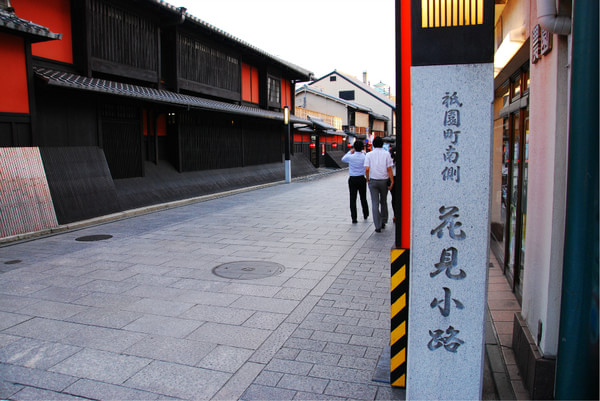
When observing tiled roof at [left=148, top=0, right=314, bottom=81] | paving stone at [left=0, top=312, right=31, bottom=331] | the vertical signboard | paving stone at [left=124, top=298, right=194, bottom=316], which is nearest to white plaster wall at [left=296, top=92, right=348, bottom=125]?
tiled roof at [left=148, top=0, right=314, bottom=81]

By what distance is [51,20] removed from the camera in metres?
12.0

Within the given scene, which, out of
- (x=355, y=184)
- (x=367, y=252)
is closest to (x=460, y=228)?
(x=367, y=252)

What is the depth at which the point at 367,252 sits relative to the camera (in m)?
8.30

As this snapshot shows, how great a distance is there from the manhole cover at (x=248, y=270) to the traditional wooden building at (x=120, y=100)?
5492 millimetres

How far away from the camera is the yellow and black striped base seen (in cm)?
344

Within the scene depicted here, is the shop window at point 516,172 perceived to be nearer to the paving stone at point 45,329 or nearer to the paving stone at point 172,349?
the paving stone at point 172,349

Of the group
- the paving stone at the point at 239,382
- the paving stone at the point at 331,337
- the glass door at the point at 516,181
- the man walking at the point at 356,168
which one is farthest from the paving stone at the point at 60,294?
the man walking at the point at 356,168

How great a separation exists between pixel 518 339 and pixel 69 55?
13.0m

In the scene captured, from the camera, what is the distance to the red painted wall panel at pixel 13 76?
9.92m

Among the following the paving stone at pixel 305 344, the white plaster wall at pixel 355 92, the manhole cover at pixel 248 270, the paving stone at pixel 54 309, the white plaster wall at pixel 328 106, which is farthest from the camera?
the white plaster wall at pixel 355 92

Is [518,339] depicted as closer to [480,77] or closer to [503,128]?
[480,77]

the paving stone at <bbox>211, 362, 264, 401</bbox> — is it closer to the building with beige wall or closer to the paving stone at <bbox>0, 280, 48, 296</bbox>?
the building with beige wall

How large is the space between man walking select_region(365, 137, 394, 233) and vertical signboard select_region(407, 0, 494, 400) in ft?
22.0

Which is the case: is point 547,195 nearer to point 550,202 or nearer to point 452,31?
point 550,202
